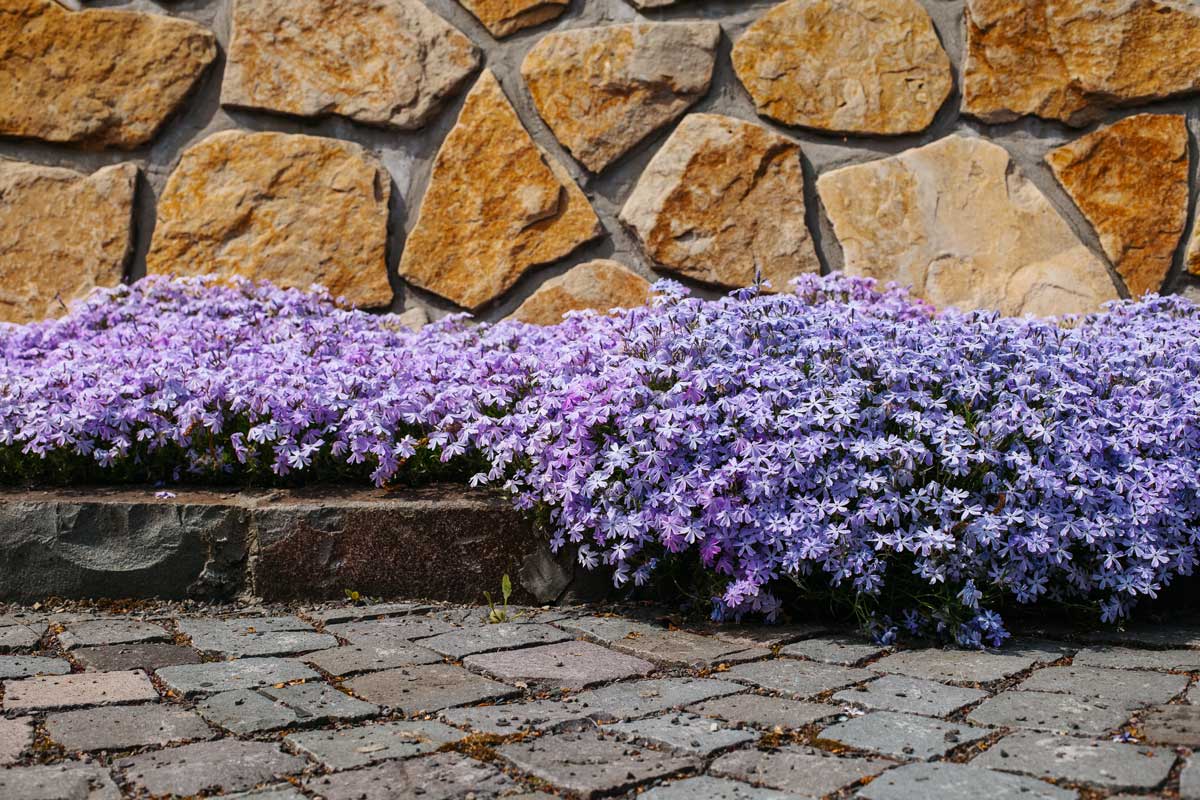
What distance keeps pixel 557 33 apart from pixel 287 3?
0.95 meters

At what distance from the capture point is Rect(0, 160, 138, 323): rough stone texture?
4180 mm

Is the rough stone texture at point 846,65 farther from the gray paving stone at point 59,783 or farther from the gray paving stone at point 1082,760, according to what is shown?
the gray paving stone at point 59,783

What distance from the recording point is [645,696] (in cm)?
222

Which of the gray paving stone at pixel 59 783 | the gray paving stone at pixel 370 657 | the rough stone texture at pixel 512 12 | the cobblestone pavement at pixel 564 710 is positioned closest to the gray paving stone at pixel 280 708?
the cobblestone pavement at pixel 564 710

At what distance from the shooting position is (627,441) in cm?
278

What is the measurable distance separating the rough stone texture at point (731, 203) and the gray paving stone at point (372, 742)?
233cm

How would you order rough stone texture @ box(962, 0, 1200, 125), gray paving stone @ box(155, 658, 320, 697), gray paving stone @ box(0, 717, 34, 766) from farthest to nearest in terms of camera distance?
rough stone texture @ box(962, 0, 1200, 125) < gray paving stone @ box(155, 658, 320, 697) < gray paving stone @ box(0, 717, 34, 766)

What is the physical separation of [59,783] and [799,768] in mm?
1111

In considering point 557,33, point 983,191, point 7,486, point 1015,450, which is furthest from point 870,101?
point 7,486

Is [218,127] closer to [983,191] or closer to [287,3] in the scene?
[287,3]

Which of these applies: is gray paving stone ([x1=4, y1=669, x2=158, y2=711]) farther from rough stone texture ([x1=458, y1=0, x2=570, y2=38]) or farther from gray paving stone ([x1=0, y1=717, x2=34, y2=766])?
rough stone texture ([x1=458, y1=0, x2=570, y2=38])

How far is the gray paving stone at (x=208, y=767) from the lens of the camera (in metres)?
1.77

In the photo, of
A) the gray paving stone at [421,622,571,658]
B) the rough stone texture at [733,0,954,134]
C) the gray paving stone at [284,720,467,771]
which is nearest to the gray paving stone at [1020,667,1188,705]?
the gray paving stone at [421,622,571,658]

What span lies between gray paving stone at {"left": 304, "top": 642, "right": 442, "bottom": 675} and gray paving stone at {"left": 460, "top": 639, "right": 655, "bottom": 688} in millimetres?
112
